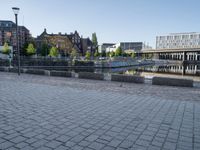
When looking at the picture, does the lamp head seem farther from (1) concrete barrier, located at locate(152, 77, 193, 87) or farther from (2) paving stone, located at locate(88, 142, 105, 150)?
(2) paving stone, located at locate(88, 142, 105, 150)

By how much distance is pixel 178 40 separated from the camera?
450 feet

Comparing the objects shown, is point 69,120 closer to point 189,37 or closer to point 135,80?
point 135,80

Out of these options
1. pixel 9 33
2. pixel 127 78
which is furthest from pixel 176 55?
pixel 127 78

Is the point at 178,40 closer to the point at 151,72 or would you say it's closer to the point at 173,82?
the point at 151,72

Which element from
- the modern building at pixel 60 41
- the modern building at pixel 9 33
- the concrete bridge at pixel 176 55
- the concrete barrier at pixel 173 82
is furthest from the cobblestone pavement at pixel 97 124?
the concrete bridge at pixel 176 55

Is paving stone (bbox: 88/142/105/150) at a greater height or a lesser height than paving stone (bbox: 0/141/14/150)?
lesser

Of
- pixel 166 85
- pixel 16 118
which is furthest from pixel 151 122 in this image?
pixel 166 85

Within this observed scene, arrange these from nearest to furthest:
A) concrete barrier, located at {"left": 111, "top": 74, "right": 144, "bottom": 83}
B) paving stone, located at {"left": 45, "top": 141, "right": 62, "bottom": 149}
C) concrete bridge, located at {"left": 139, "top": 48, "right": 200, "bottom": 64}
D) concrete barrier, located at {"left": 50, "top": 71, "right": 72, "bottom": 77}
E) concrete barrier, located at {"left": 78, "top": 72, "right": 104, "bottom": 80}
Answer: paving stone, located at {"left": 45, "top": 141, "right": 62, "bottom": 149} < concrete barrier, located at {"left": 111, "top": 74, "right": 144, "bottom": 83} < concrete barrier, located at {"left": 78, "top": 72, "right": 104, "bottom": 80} < concrete barrier, located at {"left": 50, "top": 71, "right": 72, "bottom": 77} < concrete bridge, located at {"left": 139, "top": 48, "right": 200, "bottom": 64}

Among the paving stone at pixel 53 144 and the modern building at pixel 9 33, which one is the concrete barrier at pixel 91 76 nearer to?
the paving stone at pixel 53 144

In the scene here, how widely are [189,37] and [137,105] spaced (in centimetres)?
14231

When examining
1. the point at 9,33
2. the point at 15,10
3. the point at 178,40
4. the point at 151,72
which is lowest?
the point at 151,72

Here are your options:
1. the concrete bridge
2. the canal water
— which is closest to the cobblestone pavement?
the canal water

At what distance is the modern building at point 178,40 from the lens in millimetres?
128800

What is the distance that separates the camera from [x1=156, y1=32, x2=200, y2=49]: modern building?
129m
